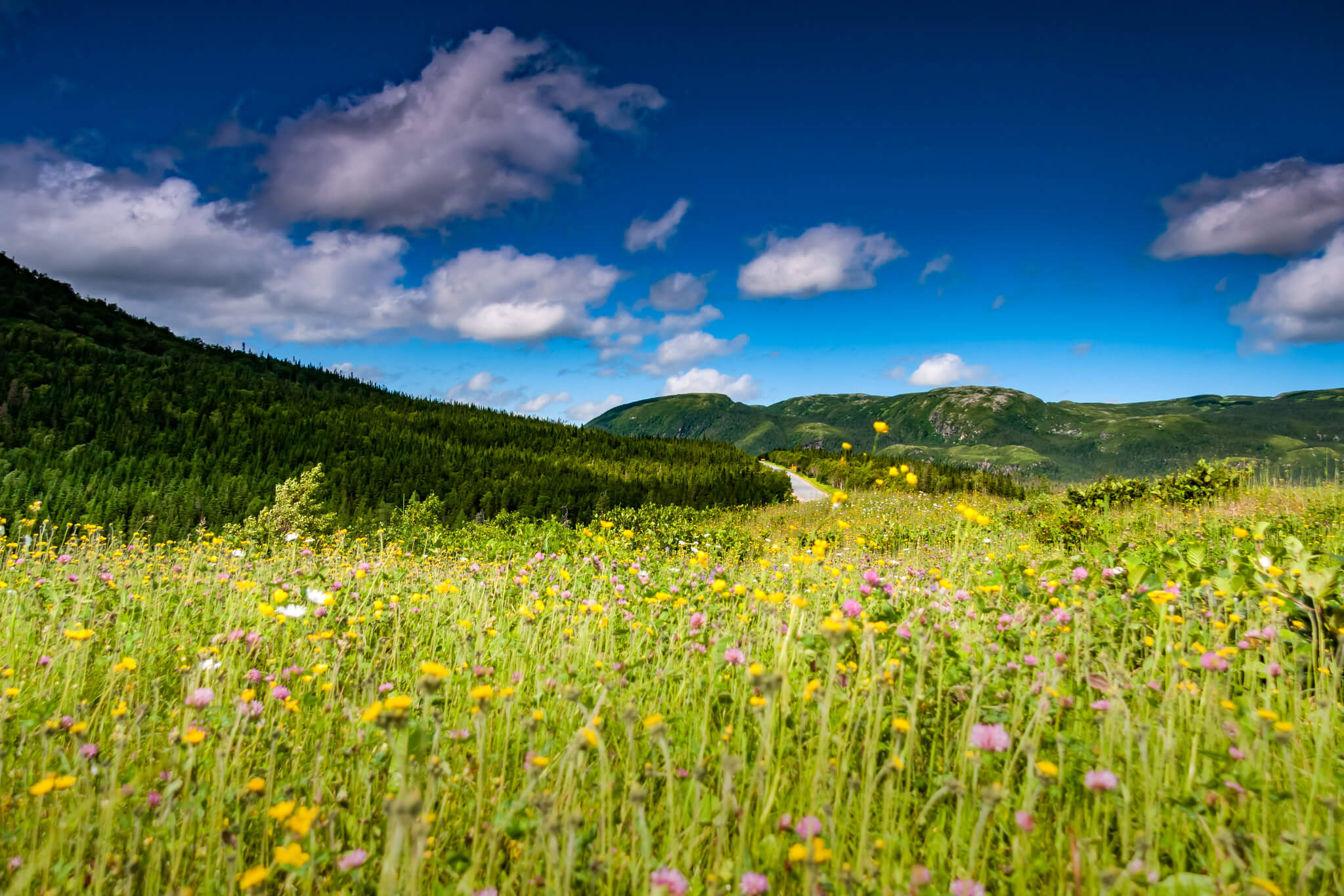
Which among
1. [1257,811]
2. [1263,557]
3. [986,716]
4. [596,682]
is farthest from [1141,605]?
[596,682]

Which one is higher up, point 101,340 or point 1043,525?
point 101,340

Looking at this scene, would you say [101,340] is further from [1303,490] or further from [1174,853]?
[1303,490]

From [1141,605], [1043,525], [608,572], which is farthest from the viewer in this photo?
[1043,525]

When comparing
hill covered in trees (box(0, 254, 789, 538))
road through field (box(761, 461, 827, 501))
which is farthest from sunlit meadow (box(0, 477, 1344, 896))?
road through field (box(761, 461, 827, 501))

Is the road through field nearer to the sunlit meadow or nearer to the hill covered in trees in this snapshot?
the hill covered in trees

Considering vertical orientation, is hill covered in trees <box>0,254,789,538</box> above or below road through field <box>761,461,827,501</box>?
above

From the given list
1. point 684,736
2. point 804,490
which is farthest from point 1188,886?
point 804,490

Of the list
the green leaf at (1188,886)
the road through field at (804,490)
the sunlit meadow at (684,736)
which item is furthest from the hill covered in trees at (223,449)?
the green leaf at (1188,886)

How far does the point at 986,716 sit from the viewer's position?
100 inches

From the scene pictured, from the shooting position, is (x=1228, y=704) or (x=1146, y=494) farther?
(x=1146, y=494)

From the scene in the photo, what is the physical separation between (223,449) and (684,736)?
143 feet

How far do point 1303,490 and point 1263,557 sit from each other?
12.1 meters

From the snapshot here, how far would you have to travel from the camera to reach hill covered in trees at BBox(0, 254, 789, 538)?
87.4 feet

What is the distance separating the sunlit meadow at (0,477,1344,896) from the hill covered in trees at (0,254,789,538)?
84.3 ft
